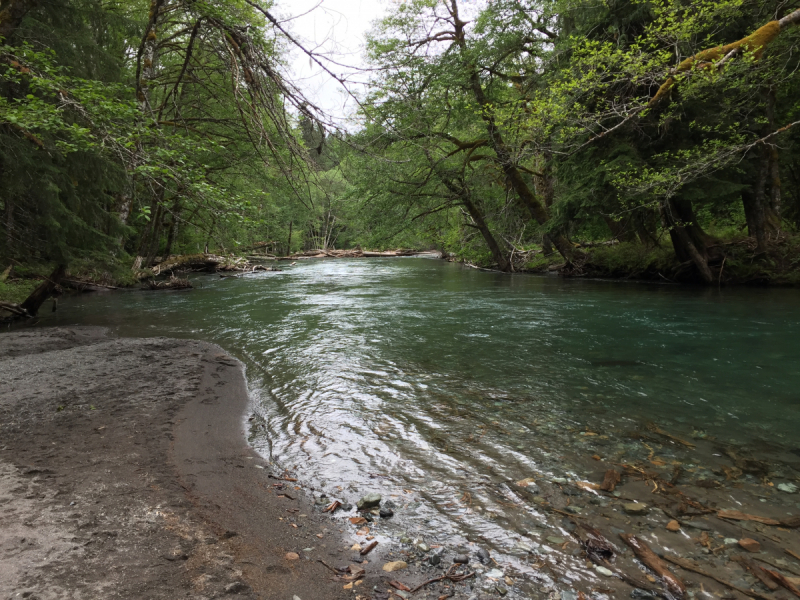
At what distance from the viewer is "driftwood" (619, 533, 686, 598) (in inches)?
96.7

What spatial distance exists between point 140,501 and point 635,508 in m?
3.47

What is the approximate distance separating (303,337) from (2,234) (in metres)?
6.85

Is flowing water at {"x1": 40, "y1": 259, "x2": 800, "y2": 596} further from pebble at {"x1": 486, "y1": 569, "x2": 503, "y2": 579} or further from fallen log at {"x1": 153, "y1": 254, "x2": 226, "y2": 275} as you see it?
fallen log at {"x1": 153, "y1": 254, "x2": 226, "y2": 275}

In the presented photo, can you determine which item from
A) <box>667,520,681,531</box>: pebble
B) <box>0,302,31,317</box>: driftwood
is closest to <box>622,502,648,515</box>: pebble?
<box>667,520,681,531</box>: pebble

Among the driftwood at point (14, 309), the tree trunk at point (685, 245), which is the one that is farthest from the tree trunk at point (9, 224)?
the tree trunk at point (685, 245)

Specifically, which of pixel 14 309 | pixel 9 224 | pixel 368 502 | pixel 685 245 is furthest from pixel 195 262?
pixel 368 502

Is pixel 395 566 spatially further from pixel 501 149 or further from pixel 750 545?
pixel 501 149

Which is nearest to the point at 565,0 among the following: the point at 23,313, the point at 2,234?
the point at 2,234

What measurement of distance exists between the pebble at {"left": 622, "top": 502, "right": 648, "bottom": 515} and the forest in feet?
9.87

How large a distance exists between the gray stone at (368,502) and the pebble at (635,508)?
1815mm

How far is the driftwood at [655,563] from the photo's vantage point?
246cm

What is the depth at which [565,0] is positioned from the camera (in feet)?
50.4

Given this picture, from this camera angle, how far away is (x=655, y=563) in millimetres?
2635

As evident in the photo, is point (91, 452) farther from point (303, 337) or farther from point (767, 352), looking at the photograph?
point (767, 352)
